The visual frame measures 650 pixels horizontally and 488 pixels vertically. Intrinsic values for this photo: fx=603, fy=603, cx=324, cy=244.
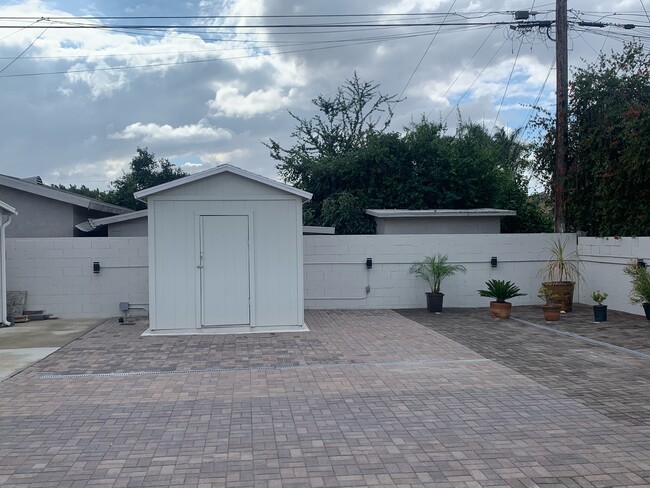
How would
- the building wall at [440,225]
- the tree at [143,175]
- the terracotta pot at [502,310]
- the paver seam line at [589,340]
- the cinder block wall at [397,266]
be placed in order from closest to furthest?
1. the paver seam line at [589,340]
2. the terracotta pot at [502,310]
3. the cinder block wall at [397,266]
4. the building wall at [440,225]
5. the tree at [143,175]

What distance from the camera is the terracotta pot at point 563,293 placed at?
1341 cm

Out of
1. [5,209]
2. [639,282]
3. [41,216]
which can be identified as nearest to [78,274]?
[5,209]

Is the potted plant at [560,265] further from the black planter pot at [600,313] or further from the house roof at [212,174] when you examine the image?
the house roof at [212,174]

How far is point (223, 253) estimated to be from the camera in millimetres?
11070

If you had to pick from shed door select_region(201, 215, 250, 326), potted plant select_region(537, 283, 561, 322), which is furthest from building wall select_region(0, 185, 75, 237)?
potted plant select_region(537, 283, 561, 322)

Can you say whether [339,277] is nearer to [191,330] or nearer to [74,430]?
[191,330]

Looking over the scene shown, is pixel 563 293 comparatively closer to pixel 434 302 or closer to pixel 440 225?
pixel 434 302

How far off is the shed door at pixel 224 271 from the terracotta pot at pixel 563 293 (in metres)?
6.96

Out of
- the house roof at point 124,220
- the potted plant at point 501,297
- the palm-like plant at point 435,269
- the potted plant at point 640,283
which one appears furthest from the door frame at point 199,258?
the potted plant at point 640,283

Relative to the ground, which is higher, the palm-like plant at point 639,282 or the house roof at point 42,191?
the house roof at point 42,191

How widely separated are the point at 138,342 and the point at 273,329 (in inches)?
95.3

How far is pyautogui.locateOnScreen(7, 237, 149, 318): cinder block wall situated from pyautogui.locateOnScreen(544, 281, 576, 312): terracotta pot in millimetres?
9128

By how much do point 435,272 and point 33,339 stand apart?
839cm

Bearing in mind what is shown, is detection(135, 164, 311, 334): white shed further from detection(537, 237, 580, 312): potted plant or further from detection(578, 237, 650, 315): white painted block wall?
detection(578, 237, 650, 315): white painted block wall
